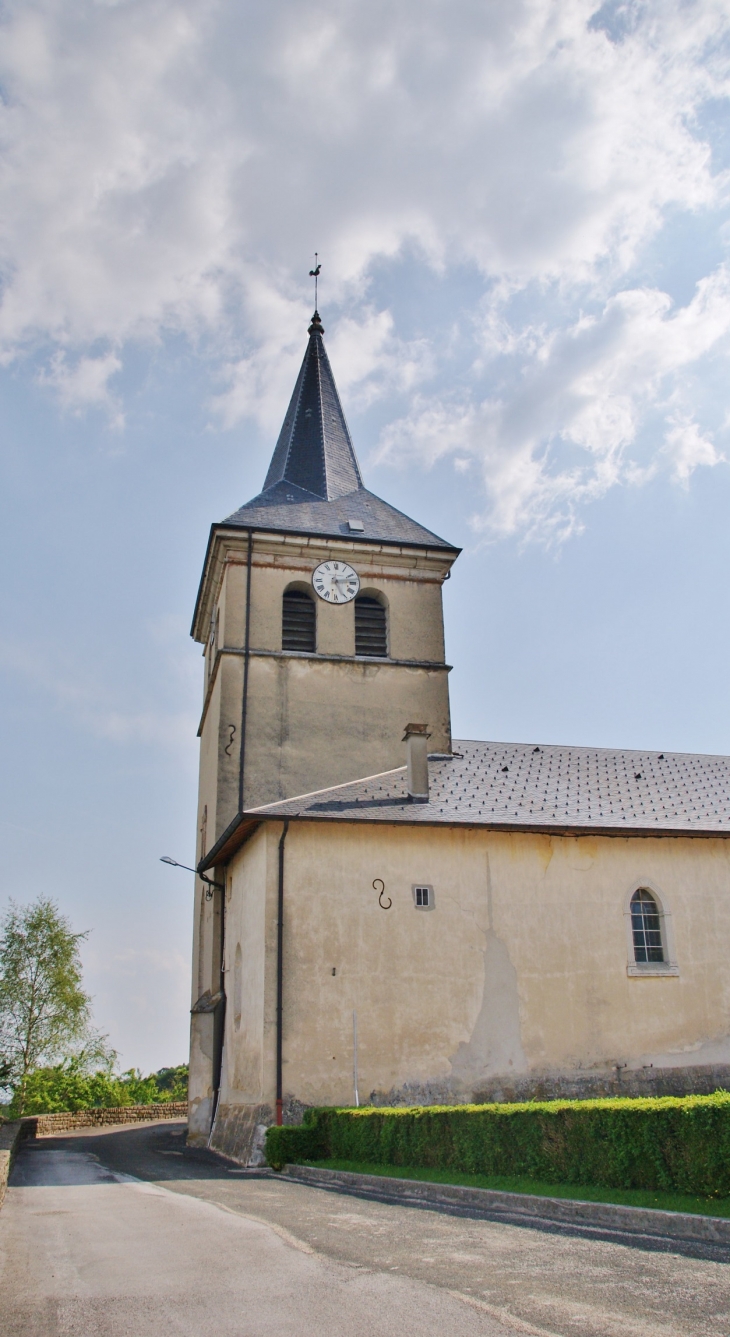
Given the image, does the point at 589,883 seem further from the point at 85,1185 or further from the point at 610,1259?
the point at 610,1259

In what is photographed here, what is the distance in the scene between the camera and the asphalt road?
5.11 meters

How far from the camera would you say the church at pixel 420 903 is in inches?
631

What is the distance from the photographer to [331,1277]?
6.25 meters

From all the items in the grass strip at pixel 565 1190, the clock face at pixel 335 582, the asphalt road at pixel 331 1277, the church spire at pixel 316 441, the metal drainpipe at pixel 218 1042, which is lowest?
the asphalt road at pixel 331 1277

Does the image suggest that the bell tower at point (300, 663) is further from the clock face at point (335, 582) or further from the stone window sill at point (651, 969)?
the stone window sill at point (651, 969)

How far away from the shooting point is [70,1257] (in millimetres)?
7777

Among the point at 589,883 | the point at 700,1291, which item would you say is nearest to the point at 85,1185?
the point at 589,883

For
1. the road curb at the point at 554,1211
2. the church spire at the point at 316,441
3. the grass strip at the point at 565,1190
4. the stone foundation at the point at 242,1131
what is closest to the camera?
the road curb at the point at 554,1211

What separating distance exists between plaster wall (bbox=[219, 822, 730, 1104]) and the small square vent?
10cm

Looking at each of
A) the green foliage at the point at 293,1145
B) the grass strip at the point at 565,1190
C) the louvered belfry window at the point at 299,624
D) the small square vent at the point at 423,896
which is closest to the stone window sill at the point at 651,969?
the small square vent at the point at 423,896

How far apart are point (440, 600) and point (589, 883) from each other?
28.6 feet

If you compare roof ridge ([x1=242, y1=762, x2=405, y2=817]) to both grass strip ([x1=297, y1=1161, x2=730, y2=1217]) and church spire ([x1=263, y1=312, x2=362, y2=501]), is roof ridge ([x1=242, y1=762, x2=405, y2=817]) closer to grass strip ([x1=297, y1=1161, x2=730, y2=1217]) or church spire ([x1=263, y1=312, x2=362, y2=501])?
grass strip ([x1=297, y1=1161, x2=730, y2=1217])

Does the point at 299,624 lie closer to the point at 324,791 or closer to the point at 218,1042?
the point at 324,791

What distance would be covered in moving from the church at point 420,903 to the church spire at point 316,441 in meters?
3.94
